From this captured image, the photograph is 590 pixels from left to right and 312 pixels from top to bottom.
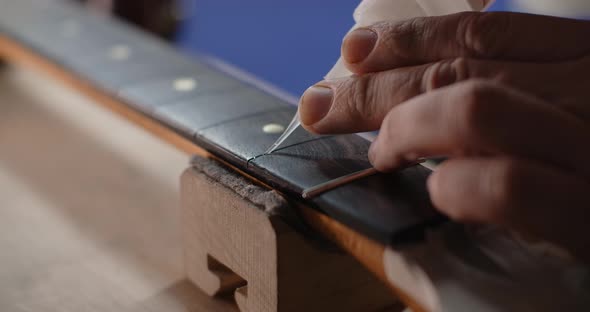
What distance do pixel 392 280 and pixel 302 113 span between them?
16 cm

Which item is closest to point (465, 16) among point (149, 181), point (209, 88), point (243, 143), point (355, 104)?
point (355, 104)

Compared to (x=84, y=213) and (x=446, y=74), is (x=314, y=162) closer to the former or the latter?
(x=446, y=74)

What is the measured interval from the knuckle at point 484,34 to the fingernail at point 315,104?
11 centimetres

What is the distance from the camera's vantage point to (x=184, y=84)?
2.67 ft

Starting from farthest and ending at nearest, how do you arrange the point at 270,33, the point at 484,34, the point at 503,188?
the point at 270,33
the point at 484,34
the point at 503,188

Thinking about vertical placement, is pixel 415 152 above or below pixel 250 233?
above

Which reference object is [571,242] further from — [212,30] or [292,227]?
[212,30]

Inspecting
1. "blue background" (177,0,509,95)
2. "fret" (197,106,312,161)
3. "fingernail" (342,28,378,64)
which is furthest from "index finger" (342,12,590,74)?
"blue background" (177,0,509,95)

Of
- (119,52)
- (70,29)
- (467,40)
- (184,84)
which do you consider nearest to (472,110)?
(467,40)

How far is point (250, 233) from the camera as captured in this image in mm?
558

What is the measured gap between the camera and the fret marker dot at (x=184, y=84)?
0.80 m

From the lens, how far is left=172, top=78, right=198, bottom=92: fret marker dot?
2.61ft

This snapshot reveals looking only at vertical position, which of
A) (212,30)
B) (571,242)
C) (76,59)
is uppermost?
(571,242)

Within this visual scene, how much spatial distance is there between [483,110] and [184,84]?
46 cm
